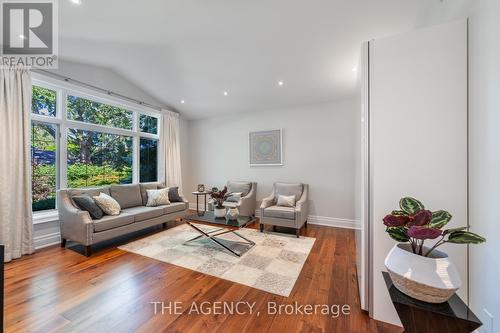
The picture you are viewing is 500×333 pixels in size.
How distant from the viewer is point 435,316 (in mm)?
893

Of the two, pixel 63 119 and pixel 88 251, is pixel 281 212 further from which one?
pixel 63 119

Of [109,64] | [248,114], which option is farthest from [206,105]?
[109,64]

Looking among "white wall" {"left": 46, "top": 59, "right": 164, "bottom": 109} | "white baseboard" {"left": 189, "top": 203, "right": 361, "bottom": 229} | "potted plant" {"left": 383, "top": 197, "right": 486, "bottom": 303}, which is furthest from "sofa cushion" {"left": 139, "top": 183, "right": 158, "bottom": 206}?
"potted plant" {"left": 383, "top": 197, "right": 486, "bottom": 303}

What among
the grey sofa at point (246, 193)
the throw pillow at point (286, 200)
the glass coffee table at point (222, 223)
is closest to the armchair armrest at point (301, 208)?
the throw pillow at point (286, 200)

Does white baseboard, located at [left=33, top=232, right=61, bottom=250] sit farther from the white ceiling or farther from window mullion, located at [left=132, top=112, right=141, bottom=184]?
the white ceiling

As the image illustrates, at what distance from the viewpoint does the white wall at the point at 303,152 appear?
3.93 m

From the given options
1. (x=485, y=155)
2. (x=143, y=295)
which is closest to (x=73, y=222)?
(x=143, y=295)

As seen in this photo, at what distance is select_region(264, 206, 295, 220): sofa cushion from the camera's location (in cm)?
339

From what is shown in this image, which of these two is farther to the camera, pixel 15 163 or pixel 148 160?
pixel 148 160

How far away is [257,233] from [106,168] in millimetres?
3280

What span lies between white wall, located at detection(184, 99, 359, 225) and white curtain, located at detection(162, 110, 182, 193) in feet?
2.34

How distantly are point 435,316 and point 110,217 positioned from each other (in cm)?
358

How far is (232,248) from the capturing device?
9.48 ft

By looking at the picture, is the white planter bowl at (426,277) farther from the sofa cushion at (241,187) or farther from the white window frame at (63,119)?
the white window frame at (63,119)
